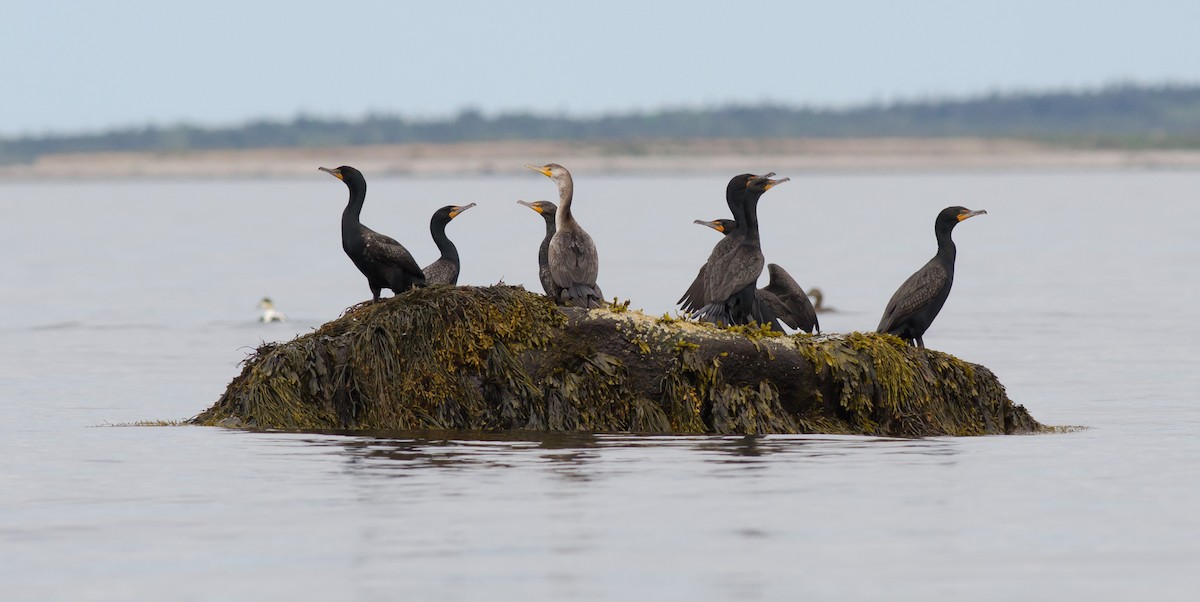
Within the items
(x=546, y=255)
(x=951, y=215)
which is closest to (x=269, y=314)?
(x=546, y=255)

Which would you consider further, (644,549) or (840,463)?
(840,463)

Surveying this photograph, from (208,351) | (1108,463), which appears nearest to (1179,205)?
(208,351)

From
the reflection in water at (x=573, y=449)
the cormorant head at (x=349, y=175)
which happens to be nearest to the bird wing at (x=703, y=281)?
the reflection in water at (x=573, y=449)

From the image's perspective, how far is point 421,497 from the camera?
10789 millimetres

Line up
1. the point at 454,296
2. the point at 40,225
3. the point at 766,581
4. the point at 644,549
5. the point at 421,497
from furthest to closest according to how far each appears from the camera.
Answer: the point at 40,225 < the point at 454,296 < the point at 421,497 < the point at 644,549 < the point at 766,581

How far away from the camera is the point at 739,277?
1398 cm

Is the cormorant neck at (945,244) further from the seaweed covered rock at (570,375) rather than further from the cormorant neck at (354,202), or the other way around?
the cormorant neck at (354,202)

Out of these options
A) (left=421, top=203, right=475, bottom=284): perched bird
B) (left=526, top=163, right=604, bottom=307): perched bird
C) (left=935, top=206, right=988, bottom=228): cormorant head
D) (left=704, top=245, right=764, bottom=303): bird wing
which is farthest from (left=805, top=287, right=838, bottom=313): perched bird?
(left=526, top=163, right=604, bottom=307): perched bird

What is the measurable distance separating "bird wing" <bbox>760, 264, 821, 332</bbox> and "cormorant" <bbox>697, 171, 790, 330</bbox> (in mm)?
779

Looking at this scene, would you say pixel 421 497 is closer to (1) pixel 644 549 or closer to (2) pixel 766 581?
(1) pixel 644 549

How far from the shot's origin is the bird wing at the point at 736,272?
551 inches

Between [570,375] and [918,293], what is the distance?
286 centimetres

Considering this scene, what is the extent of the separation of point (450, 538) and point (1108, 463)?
4988mm

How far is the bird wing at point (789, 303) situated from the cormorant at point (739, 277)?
78cm
